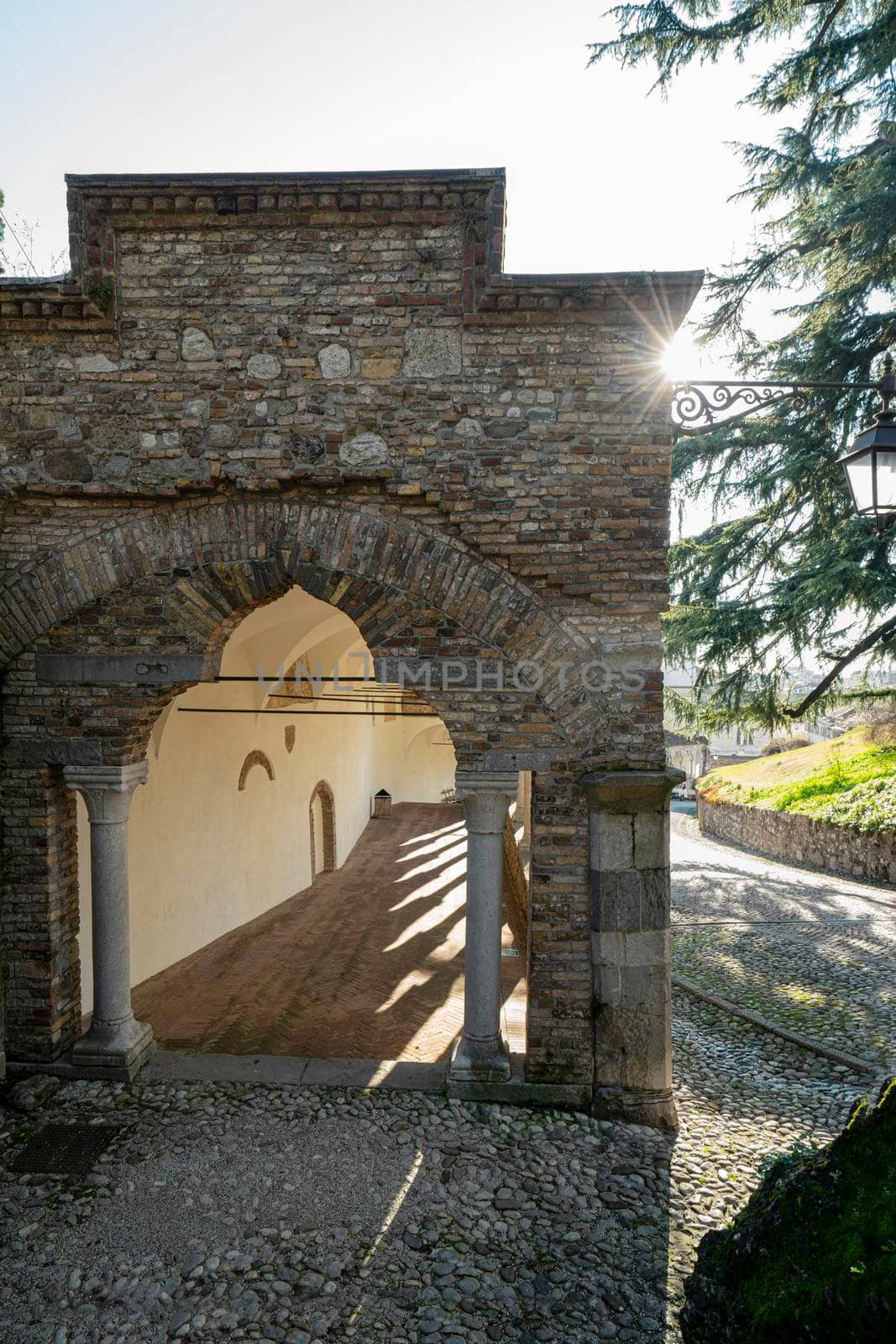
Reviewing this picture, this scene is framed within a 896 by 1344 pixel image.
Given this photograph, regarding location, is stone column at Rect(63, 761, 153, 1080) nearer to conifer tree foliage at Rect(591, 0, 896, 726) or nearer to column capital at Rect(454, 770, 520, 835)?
column capital at Rect(454, 770, 520, 835)

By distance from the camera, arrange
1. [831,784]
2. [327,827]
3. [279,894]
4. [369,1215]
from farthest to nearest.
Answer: [831,784], [327,827], [279,894], [369,1215]

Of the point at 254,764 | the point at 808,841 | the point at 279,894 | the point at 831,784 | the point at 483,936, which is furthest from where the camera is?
the point at 831,784

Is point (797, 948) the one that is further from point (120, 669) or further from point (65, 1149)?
point (120, 669)

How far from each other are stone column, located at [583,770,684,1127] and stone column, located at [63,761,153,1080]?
3.26 m

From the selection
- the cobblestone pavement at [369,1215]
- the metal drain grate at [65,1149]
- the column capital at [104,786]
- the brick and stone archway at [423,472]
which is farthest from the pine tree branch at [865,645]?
the metal drain grate at [65,1149]

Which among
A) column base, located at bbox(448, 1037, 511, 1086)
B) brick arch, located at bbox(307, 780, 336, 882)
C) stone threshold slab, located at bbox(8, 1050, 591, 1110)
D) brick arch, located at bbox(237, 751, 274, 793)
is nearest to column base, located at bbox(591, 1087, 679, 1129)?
stone threshold slab, located at bbox(8, 1050, 591, 1110)

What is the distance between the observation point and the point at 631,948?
4586mm

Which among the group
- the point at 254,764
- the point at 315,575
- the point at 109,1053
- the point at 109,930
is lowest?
the point at 109,1053

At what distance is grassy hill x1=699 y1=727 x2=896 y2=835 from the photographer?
12.0 m

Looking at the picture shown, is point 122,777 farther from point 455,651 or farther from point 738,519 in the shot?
point 738,519

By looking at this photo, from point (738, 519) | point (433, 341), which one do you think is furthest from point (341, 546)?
point (738, 519)

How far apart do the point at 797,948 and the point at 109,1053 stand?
7330 mm

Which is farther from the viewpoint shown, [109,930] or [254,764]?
[254,764]

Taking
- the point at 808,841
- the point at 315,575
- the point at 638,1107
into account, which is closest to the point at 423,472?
the point at 315,575
